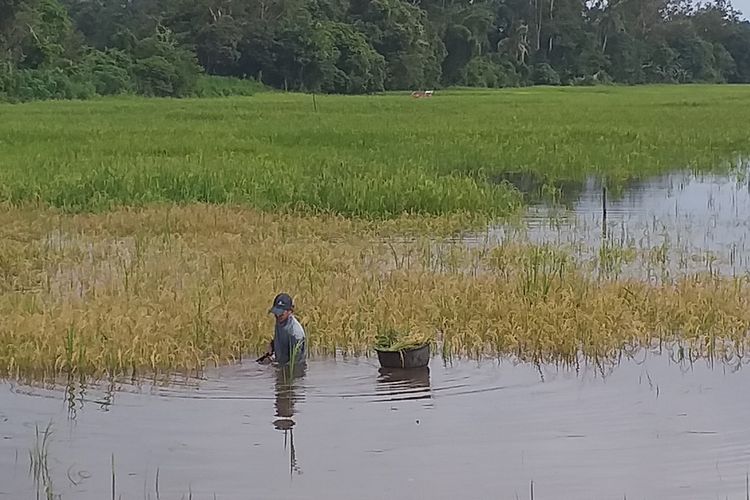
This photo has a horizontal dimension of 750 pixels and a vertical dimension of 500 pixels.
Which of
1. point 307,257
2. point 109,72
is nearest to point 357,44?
point 109,72

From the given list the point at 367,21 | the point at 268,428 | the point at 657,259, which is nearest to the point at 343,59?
the point at 367,21

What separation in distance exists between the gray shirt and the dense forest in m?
26.8

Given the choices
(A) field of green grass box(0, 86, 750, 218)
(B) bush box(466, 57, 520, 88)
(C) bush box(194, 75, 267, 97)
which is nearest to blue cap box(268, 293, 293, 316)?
(A) field of green grass box(0, 86, 750, 218)

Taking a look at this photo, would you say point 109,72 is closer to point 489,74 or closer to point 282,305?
point 489,74

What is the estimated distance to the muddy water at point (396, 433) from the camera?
394 centimetres

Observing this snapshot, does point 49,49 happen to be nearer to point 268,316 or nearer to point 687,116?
point 687,116

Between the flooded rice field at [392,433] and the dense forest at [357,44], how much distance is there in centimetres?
2704

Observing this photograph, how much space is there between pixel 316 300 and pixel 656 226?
4.71 meters

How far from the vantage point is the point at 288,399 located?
4883mm

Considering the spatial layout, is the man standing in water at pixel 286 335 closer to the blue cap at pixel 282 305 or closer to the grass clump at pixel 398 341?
the blue cap at pixel 282 305

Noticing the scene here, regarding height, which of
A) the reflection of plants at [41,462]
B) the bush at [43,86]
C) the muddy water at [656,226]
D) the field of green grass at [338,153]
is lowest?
the reflection of plants at [41,462]

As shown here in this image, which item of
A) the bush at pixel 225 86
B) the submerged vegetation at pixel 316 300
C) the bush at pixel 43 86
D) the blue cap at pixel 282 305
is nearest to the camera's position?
the blue cap at pixel 282 305

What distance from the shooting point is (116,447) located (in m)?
4.28

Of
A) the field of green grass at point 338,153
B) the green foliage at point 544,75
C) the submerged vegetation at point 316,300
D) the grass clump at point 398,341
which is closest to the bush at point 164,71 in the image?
the field of green grass at point 338,153
